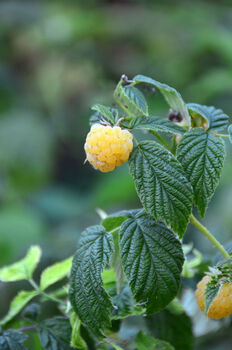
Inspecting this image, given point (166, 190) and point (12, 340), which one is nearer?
point (166, 190)

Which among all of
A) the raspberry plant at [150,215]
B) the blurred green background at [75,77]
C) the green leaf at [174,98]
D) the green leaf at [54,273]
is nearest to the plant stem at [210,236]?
the raspberry plant at [150,215]

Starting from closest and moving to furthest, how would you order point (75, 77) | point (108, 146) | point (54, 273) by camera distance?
point (108, 146) < point (54, 273) < point (75, 77)

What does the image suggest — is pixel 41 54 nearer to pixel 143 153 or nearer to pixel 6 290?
pixel 6 290

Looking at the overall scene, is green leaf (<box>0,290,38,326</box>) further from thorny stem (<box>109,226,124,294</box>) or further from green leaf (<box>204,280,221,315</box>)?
green leaf (<box>204,280,221,315</box>)

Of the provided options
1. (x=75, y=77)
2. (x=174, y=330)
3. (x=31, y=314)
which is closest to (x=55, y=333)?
(x=31, y=314)

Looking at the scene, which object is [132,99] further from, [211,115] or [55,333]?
[55,333]

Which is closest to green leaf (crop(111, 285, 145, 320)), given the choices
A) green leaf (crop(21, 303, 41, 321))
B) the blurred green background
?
green leaf (crop(21, 303, 41, 321))
